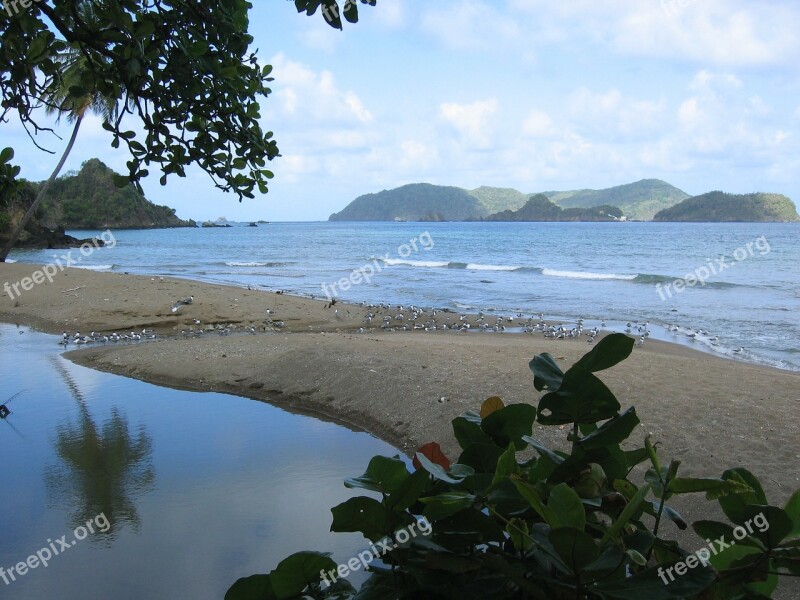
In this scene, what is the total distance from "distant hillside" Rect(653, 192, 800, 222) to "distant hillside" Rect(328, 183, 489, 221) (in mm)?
53837

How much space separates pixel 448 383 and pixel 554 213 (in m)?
148

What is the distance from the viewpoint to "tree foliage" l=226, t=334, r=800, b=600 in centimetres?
78

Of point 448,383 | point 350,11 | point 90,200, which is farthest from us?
point 90,200

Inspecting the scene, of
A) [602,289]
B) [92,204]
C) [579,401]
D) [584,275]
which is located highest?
[92,204]

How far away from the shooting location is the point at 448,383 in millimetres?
7102

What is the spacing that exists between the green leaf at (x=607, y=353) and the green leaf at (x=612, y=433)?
0.26 feet

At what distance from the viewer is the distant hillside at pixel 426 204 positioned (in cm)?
17200

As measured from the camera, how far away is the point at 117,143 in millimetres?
2654

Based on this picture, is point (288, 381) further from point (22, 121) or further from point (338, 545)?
point (22, 121)

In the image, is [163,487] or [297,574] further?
[163,487]
